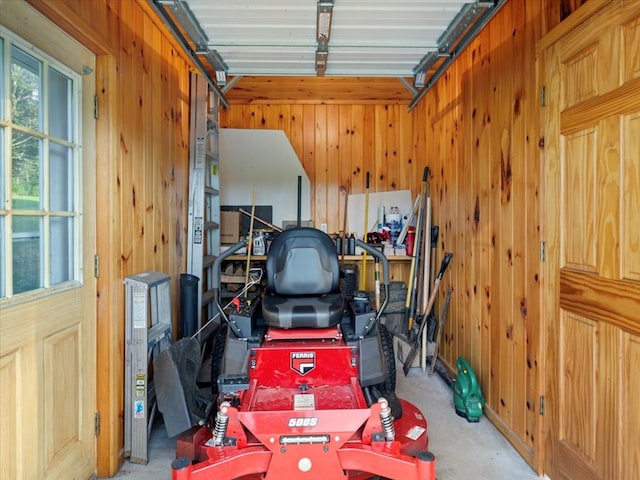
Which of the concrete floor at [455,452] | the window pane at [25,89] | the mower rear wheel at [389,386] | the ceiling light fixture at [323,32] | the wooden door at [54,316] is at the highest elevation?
the ceiling light fixture at [323,32]

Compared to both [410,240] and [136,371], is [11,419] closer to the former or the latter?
[136,371]

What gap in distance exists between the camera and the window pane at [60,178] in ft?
5.65

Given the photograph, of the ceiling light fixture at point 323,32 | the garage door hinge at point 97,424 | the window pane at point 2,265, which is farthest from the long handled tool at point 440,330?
the window pane at point 2,265

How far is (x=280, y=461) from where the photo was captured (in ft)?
5.16

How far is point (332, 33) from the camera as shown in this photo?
2385mm

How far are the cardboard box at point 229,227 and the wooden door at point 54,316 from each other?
2.05m

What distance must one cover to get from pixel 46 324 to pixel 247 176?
114 inches

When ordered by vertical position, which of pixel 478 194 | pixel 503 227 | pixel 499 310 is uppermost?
pixel 478 194

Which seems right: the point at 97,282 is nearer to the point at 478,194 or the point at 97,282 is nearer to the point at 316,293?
the point at 316,293

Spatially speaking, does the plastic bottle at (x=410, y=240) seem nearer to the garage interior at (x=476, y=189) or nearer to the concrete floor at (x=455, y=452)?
the garage interior at (x=476, y=189)

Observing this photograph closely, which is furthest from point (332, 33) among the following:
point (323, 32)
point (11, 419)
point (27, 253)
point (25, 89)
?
point (11, 419)

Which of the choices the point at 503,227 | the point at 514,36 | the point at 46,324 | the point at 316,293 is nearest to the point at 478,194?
the point at 503,227

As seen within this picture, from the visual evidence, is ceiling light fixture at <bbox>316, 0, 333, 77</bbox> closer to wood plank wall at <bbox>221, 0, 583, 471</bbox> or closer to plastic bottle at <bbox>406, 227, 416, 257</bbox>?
wood plank wall at <bbox>221, 0, 583, 471</bbox>

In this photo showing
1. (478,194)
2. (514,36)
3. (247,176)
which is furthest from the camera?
(247,176)
